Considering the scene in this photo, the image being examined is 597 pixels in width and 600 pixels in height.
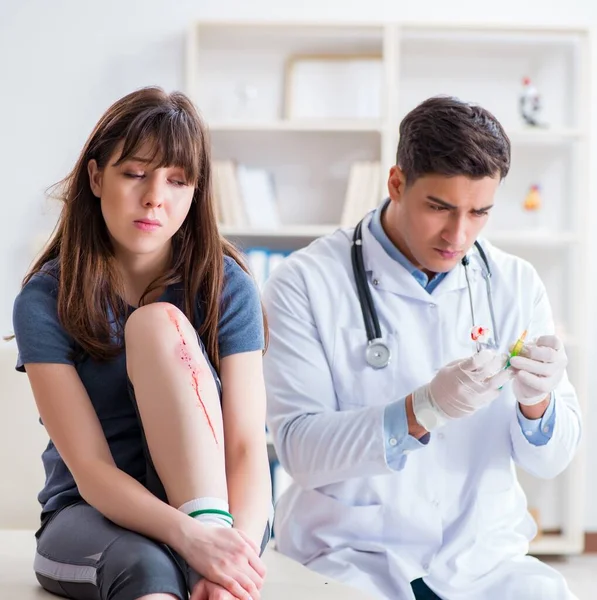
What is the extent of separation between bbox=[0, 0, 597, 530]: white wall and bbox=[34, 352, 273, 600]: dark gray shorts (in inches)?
93.8

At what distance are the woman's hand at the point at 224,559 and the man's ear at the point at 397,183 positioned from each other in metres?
0.72

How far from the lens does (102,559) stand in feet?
3.86

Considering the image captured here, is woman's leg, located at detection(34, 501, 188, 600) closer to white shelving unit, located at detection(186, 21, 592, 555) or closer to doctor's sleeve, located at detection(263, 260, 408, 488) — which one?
doctor's sleeve, located at detection(263, 260, 408, 488)

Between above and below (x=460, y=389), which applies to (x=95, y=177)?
above

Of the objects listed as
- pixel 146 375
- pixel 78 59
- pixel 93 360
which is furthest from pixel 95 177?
pixel 78 59

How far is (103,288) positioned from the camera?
143 cm

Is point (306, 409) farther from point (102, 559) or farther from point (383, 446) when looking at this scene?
point (102, 559)

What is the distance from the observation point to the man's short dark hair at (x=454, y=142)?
154 centimetres

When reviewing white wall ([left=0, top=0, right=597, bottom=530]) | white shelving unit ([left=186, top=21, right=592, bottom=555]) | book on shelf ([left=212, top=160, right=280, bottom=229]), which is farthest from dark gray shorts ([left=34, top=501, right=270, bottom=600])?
white wall ([left=0, top=0, right=597, bottom=530])

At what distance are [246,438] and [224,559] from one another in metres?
0.27

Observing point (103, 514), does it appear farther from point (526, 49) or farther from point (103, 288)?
point (526, 49)

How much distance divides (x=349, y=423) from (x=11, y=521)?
72 centimetres

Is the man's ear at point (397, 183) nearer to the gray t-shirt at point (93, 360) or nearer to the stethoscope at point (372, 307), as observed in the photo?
the stethoscope at point (372, 307)

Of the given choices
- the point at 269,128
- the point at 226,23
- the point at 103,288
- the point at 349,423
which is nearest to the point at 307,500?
the point at 349,423
